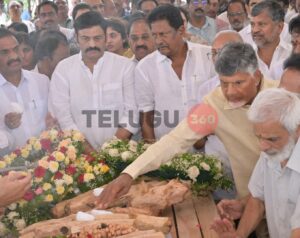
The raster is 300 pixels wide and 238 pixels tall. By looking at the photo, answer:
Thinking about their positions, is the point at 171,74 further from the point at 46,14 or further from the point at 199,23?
the point at 46,14

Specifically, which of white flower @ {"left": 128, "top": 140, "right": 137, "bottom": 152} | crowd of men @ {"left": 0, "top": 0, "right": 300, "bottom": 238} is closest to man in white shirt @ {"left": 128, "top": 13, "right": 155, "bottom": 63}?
crowd of men @ {"left": 0, "top": 0, "right": 300, "bottom": 238}

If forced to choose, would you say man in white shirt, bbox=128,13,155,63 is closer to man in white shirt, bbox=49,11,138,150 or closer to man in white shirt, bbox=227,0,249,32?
man in white shirt, bbox=49,11,138,150

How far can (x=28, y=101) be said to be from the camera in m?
4.29

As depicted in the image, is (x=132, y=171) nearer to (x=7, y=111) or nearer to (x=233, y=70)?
(x=233, y=70)

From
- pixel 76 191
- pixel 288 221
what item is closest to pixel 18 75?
pixel 76 191

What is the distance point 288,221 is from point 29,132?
241cm

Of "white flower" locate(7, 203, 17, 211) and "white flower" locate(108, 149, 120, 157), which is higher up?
"white flower" locate(108, 149, 120, 157)

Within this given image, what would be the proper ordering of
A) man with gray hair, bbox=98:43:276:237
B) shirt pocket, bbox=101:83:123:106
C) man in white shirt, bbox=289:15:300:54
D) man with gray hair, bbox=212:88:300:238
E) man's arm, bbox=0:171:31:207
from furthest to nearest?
1. shirt pocket, bbox=101:83:123:106
2. man in white shirt, bbox=289:15:300:54
3. man with gray hair, bbox=98:43:276:237
4. man's arm, bbox=0:171:31:207
5. man with gray hair, bbox=212:88:300:238

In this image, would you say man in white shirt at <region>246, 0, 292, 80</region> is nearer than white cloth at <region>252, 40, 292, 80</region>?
No

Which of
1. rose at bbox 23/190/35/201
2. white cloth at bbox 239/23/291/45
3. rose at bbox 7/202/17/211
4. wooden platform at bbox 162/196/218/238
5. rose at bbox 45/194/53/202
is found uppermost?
white cloth at bbox 239/23/291/45

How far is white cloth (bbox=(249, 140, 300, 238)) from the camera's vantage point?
236 centimetres

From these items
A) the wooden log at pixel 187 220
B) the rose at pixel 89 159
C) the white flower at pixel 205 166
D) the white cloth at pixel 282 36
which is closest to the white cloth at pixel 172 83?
the white cloth at pixel 282 36

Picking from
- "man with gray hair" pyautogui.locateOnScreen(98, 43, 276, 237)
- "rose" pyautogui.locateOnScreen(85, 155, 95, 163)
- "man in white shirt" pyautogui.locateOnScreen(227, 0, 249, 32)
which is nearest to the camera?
"man with gray hair" pyautogui.locateOnScreen(98, 43, 276, 237)

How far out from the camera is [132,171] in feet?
9.50
